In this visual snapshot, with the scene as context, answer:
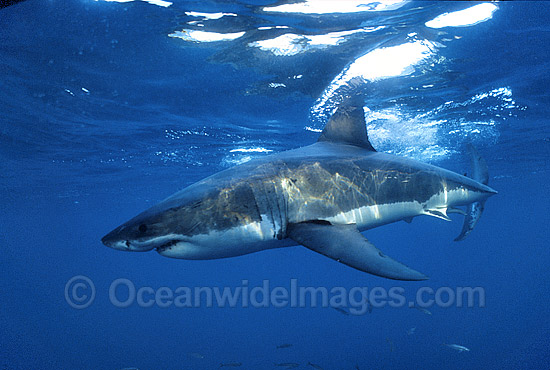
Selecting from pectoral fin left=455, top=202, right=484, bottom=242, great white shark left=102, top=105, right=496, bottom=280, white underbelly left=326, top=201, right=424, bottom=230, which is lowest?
pectoral fin left=455, top=202, right=484, bottom=242

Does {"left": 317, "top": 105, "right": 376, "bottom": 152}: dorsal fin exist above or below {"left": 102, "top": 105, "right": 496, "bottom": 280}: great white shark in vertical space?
above

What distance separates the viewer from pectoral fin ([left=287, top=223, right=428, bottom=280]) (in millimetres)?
2480

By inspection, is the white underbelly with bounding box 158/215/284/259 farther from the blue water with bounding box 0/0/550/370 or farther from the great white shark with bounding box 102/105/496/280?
the blue water with bounding box 0/0/550/370

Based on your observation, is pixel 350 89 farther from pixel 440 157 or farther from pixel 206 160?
pixel 440 157

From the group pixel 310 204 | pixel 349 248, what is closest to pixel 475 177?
pixel 310 204

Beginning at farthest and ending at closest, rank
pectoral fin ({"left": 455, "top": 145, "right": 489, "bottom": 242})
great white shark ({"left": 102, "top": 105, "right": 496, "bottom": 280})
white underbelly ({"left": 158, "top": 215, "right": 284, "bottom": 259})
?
1. pectoral fin ({"left": 455, "top": 145, "right": 489, "bottom": 242})
2. white underbelly ({"left": 158, "top": 215, "right": 284, "bottom": 259})
3. great white shark ({"left": 102, "top": 105, "right": 496, "bottom": 280})

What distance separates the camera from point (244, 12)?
671cm

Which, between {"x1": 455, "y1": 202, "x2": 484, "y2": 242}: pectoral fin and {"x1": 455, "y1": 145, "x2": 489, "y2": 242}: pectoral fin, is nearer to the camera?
{"x1": 455, "y1": 145, "x2": 489, "y2": 242}: pectoral fin

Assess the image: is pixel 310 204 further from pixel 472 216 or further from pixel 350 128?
pixel 472 216

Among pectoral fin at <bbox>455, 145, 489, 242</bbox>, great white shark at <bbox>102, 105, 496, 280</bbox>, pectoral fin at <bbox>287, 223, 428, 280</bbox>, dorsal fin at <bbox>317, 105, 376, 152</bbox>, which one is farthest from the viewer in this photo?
pectoral fin at <bbox>455, 145, 489, 242</bbox>

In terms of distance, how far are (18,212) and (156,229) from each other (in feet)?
147

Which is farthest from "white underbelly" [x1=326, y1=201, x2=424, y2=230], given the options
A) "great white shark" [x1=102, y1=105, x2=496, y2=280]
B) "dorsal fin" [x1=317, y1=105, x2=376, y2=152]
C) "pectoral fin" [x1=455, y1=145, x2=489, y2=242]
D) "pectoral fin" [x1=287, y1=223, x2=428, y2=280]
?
"pectoral fin" [x1=455, y1=145, x2=489, y2=242]

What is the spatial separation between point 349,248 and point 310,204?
0.96 m

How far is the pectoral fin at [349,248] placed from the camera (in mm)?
2480
